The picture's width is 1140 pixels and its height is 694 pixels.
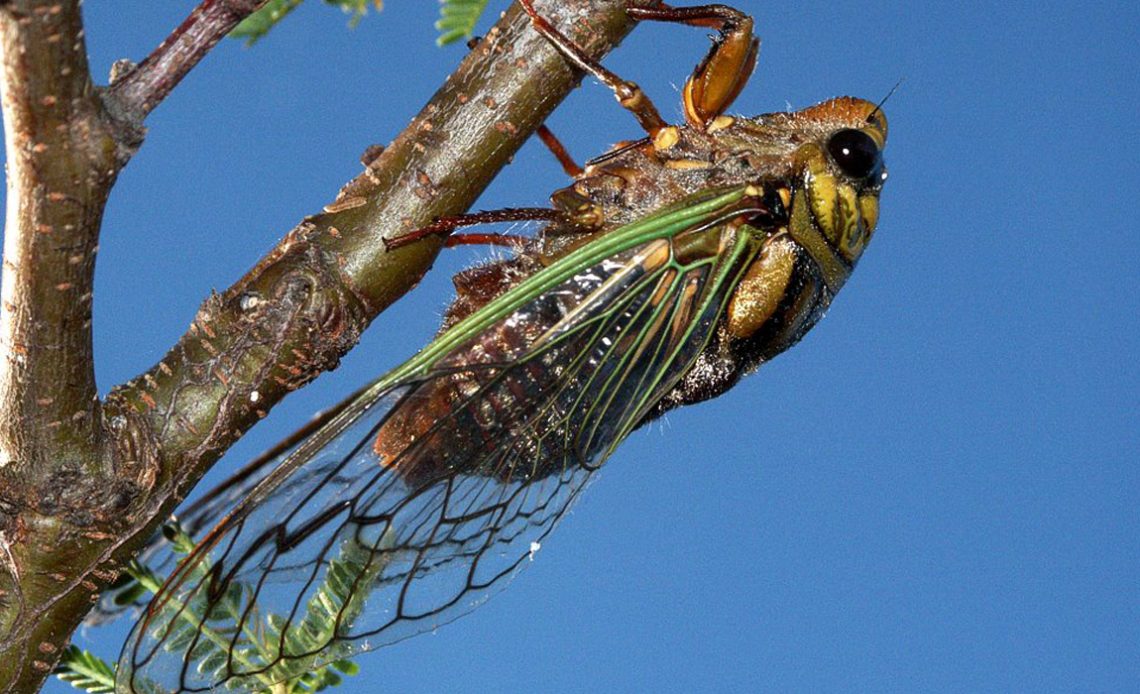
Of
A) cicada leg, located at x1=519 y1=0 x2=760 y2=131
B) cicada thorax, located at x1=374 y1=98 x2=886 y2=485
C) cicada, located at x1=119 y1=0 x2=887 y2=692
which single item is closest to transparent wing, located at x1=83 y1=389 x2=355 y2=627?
cicada, located at x1=119 y1=0 x2=887 y2=692

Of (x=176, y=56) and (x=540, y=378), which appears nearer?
(x=176, y=56)

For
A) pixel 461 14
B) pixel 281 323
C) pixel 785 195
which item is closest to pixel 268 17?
pixel 461 14

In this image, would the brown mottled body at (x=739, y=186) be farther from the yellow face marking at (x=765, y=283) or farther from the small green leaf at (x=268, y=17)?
the small green leaf at (x=268, y=17)

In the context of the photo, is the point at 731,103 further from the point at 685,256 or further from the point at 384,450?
the point at 384,450

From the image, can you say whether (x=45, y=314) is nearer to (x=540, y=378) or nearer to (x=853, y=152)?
(x=540, y=378)

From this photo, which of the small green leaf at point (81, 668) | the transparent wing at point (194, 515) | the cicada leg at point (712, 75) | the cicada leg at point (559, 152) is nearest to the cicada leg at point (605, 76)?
the cicada leg at point (712, 75)

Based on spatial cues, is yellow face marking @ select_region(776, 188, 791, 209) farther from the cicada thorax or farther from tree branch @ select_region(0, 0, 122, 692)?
tree branch @ select_region(0, 0, 122, 692)
